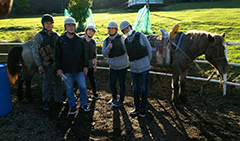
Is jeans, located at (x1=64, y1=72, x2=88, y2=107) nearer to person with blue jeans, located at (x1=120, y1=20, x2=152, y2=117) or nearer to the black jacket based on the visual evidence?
the black jacket

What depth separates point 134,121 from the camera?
11.6 ft

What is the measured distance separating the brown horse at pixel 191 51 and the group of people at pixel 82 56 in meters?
0.97

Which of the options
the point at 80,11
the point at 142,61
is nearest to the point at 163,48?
the point at 142,61

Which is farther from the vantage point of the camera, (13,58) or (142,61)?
(13,58)

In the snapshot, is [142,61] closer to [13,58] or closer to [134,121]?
[134,121]

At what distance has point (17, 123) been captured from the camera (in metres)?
3.54

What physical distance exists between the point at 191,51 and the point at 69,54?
2.76 m

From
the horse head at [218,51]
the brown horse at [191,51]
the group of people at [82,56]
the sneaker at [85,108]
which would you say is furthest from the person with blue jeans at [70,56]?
the horse head at [218,51]

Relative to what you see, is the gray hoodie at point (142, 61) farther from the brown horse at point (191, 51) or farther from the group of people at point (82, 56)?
the brown horse at point (191, 51)

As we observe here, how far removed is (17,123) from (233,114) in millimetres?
4562

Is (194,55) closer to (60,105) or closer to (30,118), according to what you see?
(60,105)

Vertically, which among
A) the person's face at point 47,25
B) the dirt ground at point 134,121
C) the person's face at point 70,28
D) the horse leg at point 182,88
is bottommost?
the dirt ground at point 134,121

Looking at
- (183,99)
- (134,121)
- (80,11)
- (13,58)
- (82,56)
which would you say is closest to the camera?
A: (134,121)

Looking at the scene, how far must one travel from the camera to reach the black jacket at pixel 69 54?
3414mm
